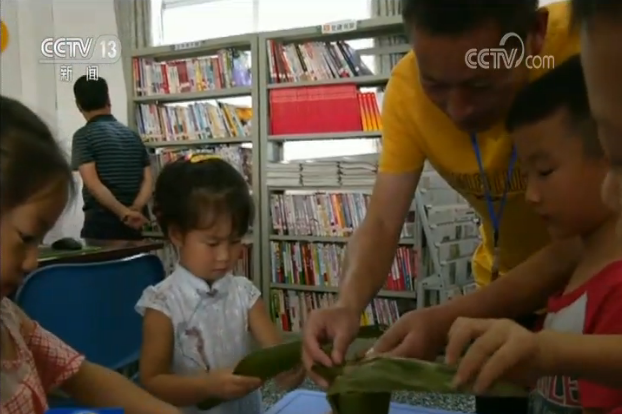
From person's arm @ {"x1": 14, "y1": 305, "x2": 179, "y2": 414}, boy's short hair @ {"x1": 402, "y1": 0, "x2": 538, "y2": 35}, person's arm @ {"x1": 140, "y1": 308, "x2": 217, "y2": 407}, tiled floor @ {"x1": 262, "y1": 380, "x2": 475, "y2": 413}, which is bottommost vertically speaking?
tiled floor @ {"x1": 262, "y1": 380, "x2": 475, "y2": 413}

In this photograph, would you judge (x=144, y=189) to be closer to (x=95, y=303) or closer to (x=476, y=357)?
(x=95, y=303)

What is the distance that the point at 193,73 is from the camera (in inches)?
154

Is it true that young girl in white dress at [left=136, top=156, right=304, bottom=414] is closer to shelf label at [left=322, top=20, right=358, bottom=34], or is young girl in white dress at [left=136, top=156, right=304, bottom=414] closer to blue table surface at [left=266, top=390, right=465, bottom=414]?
blue table surface at [left=266, top=390, right=465, bottom=414]

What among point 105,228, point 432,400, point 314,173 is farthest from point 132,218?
point 432,400

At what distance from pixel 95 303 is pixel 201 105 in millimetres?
2573

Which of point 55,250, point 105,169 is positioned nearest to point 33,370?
point 55,250

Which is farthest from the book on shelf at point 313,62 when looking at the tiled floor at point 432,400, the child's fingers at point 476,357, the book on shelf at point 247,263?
the child's fingers at point 476,357

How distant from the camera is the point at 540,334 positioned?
1.75 feet

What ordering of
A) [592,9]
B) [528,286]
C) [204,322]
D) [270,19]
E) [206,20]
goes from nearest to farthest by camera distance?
[592,9] < [528,286] < [204,322] < [270,19] < [206,20]

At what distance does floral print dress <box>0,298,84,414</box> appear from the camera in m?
0.77

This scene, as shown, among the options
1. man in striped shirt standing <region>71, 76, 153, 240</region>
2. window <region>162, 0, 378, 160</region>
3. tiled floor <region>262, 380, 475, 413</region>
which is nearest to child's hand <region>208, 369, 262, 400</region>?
tiled floor <region>262, 380, 475, 413</region>

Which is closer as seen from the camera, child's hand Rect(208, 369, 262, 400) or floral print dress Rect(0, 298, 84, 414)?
floral print dress Rect(0, 298, 84, 414)

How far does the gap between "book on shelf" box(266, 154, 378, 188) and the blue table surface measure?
2.31m

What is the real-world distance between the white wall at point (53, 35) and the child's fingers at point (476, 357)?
3.94m
